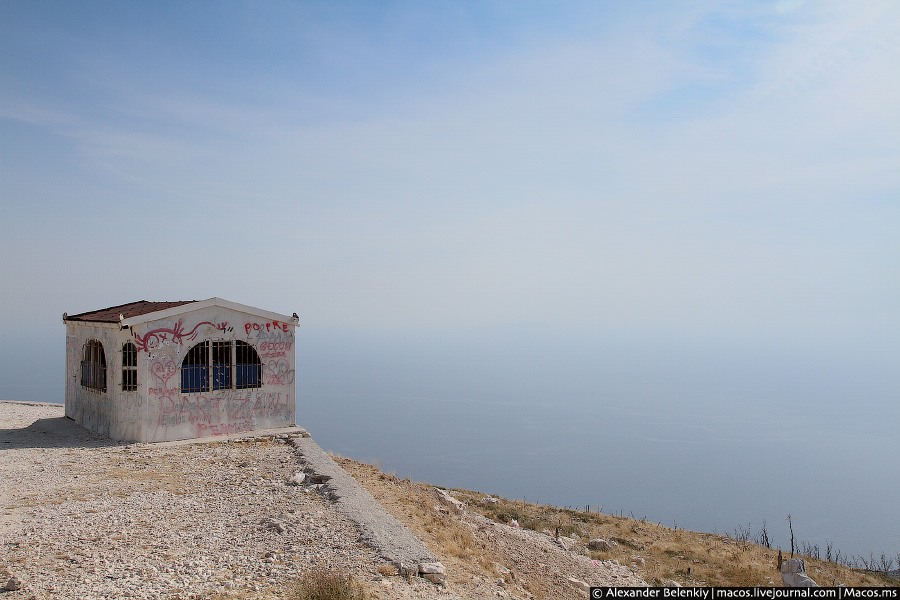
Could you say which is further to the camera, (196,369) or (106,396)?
(106,396)

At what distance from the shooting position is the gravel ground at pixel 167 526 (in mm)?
7828

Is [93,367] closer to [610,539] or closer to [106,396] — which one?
[106,396]

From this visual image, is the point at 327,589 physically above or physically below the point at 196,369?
below

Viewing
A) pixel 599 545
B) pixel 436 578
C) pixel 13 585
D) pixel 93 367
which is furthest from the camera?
pixel 93 367

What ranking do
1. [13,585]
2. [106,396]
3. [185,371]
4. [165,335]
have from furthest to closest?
[106,396]
[185,371]
[165,335]
[13,585]

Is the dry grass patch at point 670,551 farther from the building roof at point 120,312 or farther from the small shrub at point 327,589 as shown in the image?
the building roof at point 120,312

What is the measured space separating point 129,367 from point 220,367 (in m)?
2.43

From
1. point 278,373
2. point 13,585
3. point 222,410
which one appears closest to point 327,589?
point 13,585

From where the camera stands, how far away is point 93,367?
61.7 ft

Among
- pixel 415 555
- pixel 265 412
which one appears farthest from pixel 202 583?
pixel 265 412

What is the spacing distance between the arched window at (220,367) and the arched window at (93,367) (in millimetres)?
3235

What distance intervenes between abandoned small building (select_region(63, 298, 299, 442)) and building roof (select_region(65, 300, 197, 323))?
0.29 feet

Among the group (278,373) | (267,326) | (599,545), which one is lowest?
(599,545)

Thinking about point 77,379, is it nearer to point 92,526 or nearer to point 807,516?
point 92,526
